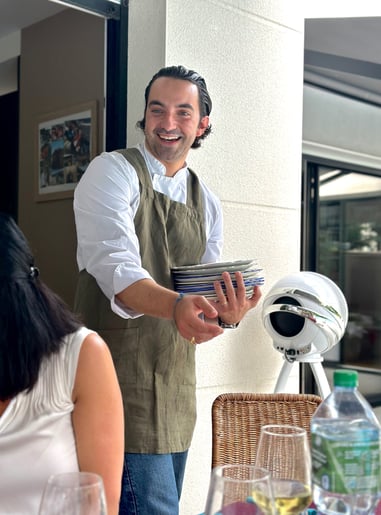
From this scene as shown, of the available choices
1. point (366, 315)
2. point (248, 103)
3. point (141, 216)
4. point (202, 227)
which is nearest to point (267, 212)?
point (248, 103)

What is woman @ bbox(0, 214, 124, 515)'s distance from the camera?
119 cm

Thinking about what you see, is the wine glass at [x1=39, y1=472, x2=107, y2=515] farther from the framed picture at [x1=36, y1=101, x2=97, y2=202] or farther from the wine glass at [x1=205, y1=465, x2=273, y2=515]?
the framed picture at [x1=36, y1=101, x2=97, y2=202]

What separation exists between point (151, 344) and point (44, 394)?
600mm

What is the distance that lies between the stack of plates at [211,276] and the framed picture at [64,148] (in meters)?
1.11

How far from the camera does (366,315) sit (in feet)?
17.8

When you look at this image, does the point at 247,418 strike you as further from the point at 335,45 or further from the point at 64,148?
the point at 335,45

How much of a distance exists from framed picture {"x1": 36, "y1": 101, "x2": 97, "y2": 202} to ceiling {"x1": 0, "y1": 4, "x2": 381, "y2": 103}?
565 mm

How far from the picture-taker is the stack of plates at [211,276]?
1.68 m

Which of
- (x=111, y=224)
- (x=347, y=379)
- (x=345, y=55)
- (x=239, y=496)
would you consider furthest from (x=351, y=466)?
(x=345, y=55)

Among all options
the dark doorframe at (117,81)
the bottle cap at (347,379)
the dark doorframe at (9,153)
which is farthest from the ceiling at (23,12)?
the bottle cap at (347,379)

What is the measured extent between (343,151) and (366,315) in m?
1.45

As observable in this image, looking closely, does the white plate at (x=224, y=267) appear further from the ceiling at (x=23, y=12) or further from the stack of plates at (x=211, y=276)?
the ceiling at (x=23, y=12)

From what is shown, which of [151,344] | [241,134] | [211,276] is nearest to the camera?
[211,276]

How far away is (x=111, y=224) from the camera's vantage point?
1.64 meters
